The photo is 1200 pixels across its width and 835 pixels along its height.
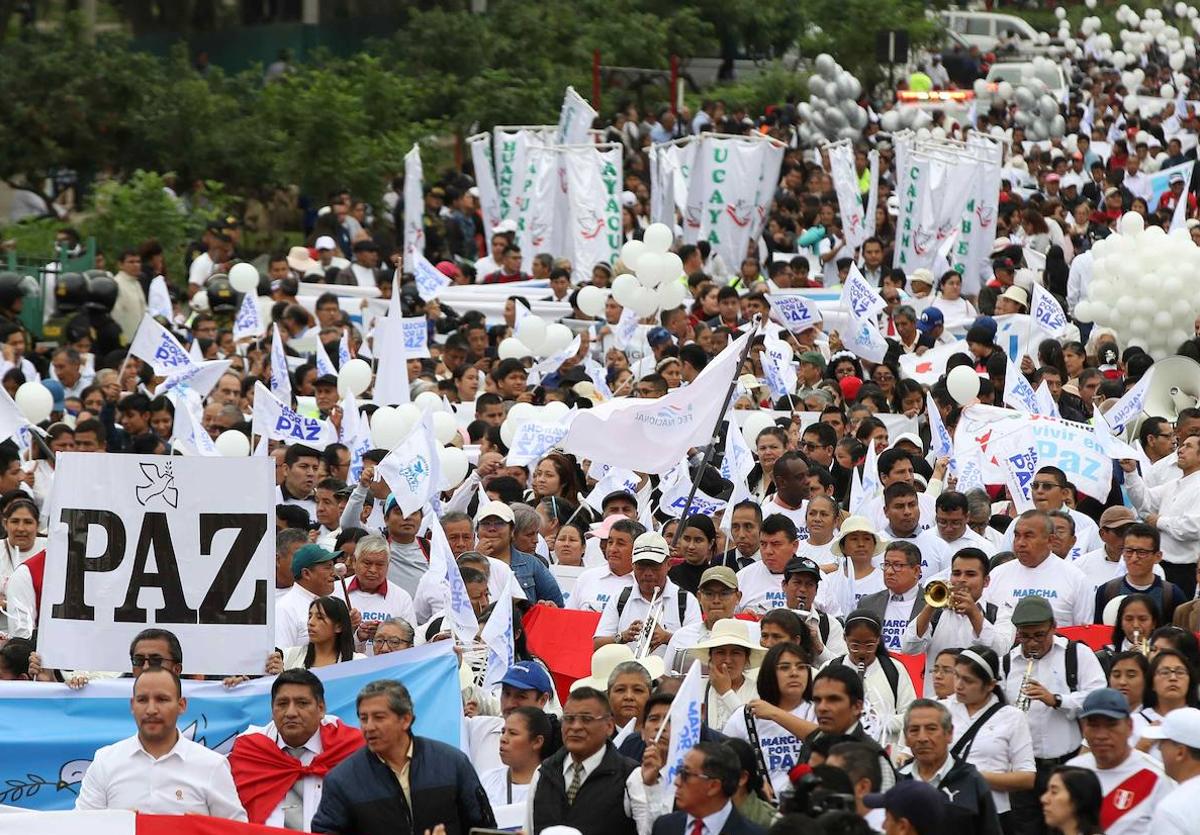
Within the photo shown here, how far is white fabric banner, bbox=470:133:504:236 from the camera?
2517cm

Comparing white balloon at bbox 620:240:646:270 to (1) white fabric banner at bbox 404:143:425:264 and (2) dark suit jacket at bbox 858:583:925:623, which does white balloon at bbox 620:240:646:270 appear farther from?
(2) dark suit jacket at bbox 858:583:925:623

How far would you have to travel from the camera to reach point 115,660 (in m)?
9.51

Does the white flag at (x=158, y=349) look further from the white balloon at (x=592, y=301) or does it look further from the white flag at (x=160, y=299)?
the white balloon at (x=592, y=301)

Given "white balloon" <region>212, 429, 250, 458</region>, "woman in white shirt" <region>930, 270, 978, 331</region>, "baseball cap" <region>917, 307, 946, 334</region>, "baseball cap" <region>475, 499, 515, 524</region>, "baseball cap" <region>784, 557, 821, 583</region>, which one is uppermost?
"baseball cap" <region>784, 557, 821, 583</region>

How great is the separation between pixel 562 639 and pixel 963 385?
13.6 ft

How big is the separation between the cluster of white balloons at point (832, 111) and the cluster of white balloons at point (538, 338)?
14.9 meters

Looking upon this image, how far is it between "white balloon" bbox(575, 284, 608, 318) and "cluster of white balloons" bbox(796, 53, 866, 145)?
44.9ft

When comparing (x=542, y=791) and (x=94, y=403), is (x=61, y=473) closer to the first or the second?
(x=542, y=791)

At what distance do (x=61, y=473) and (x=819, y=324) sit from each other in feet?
31.2

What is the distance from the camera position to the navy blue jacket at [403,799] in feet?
27.2

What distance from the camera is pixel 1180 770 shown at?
7.99 m

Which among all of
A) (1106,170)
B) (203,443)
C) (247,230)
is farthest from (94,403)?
(1106,170)

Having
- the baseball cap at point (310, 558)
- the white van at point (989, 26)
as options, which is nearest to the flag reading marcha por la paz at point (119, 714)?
the baseball cap at point (310, 558)

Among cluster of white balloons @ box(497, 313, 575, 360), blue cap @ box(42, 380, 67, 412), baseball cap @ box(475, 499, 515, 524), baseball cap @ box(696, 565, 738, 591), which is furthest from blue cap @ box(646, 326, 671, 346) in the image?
baseball cap @ box(696, 565, 738, 591)
